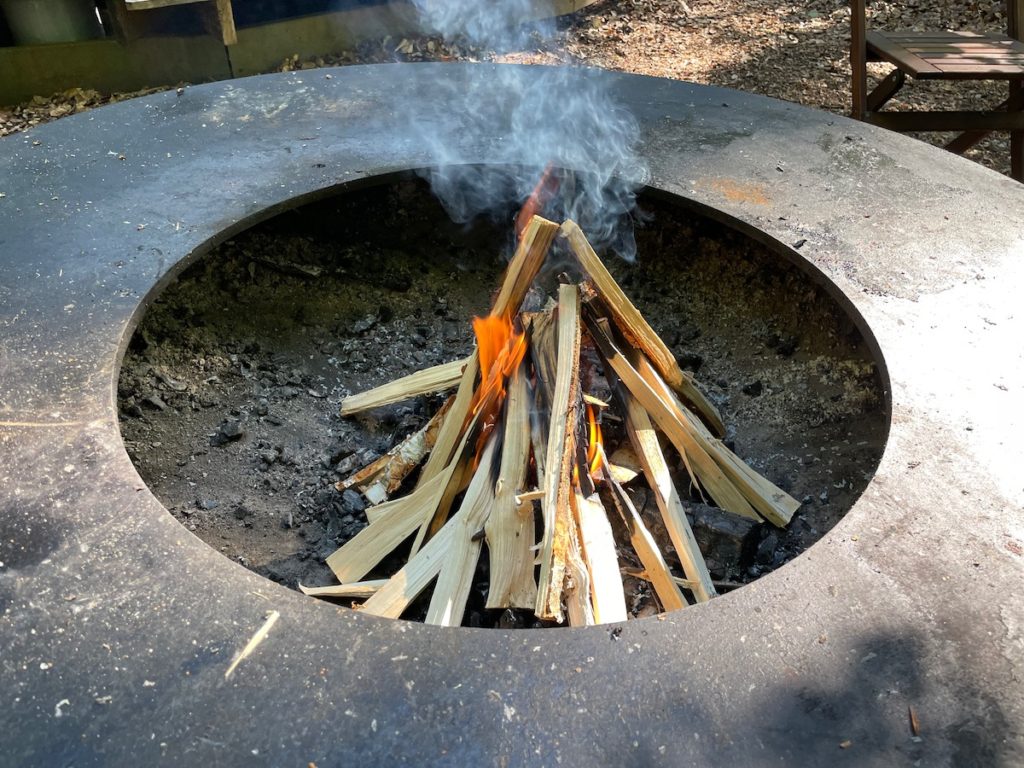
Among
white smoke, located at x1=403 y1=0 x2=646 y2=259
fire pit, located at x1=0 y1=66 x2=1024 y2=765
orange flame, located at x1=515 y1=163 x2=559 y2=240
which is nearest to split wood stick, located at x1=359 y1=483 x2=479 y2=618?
fire pit, located at x1=0 y1=66 x2=1024 y2=765

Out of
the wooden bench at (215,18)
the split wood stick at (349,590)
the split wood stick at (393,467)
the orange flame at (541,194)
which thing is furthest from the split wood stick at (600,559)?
the wooden bench at (215,18)

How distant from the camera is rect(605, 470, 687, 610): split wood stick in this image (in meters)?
2.04

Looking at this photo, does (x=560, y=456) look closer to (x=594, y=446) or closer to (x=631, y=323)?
(x=594, y=446)

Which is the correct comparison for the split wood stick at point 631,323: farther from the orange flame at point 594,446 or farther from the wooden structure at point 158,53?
the wooden structure at point 158,53

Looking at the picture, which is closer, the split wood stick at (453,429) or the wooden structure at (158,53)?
the split wood stick at (453,429)

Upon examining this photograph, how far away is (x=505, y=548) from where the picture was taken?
209 cm

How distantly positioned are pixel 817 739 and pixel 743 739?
121 millimetres

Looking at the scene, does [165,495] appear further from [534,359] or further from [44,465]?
[534,359]

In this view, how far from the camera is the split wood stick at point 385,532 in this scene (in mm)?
2264

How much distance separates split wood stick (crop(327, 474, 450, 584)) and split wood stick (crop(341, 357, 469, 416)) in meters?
0.49

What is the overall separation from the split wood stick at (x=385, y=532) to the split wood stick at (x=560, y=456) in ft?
1.24

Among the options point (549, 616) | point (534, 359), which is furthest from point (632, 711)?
point (534, 359)

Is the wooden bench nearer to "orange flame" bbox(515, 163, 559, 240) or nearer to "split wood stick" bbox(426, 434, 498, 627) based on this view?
"orange flame" bbox(515, 163, 559, 240)

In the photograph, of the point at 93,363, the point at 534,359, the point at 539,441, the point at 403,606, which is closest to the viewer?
the point at 403,606
